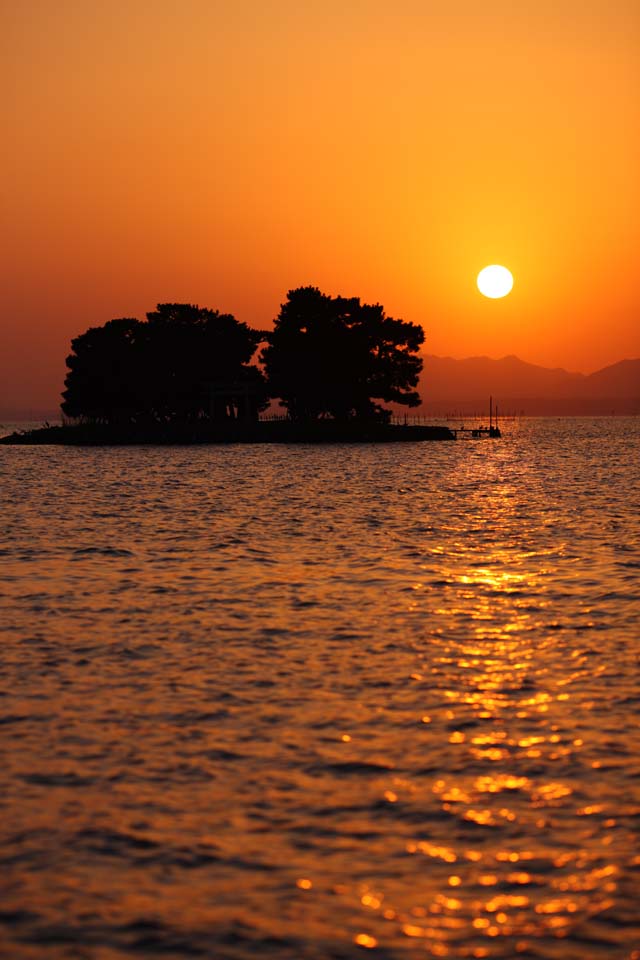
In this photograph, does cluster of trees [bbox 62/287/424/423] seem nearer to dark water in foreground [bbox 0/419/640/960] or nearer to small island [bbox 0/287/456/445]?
small island [bbox 0/287/456/445]

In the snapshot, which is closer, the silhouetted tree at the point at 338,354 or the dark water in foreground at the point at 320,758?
the dark water in foreground at the point at 320,758

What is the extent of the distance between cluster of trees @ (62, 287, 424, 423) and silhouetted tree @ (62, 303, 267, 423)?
137mm

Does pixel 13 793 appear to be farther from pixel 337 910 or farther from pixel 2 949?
pixel 337 910

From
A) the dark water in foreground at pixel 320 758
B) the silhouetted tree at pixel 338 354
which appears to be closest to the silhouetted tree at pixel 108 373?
the silhouetted tree at pixel 338 354

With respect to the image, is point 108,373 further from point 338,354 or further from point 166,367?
point 338,354

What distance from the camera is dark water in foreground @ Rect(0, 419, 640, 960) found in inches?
332

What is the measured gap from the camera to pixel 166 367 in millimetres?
141625

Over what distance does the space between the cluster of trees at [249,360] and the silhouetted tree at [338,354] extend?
13 cm

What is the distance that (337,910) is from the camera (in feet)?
27.9

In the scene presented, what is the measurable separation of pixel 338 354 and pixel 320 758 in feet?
415

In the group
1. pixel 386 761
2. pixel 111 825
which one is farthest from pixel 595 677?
pixel 111 825

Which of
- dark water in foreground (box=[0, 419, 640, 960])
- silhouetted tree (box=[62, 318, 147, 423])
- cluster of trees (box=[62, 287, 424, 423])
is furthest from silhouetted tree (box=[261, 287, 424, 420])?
dark water in foreground (box=[0, 419, 640, 960])

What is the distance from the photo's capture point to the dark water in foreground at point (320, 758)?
27.7 feet

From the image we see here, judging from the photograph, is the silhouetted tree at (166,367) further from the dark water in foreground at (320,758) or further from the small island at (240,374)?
the dark water in foreground at (320,758)
